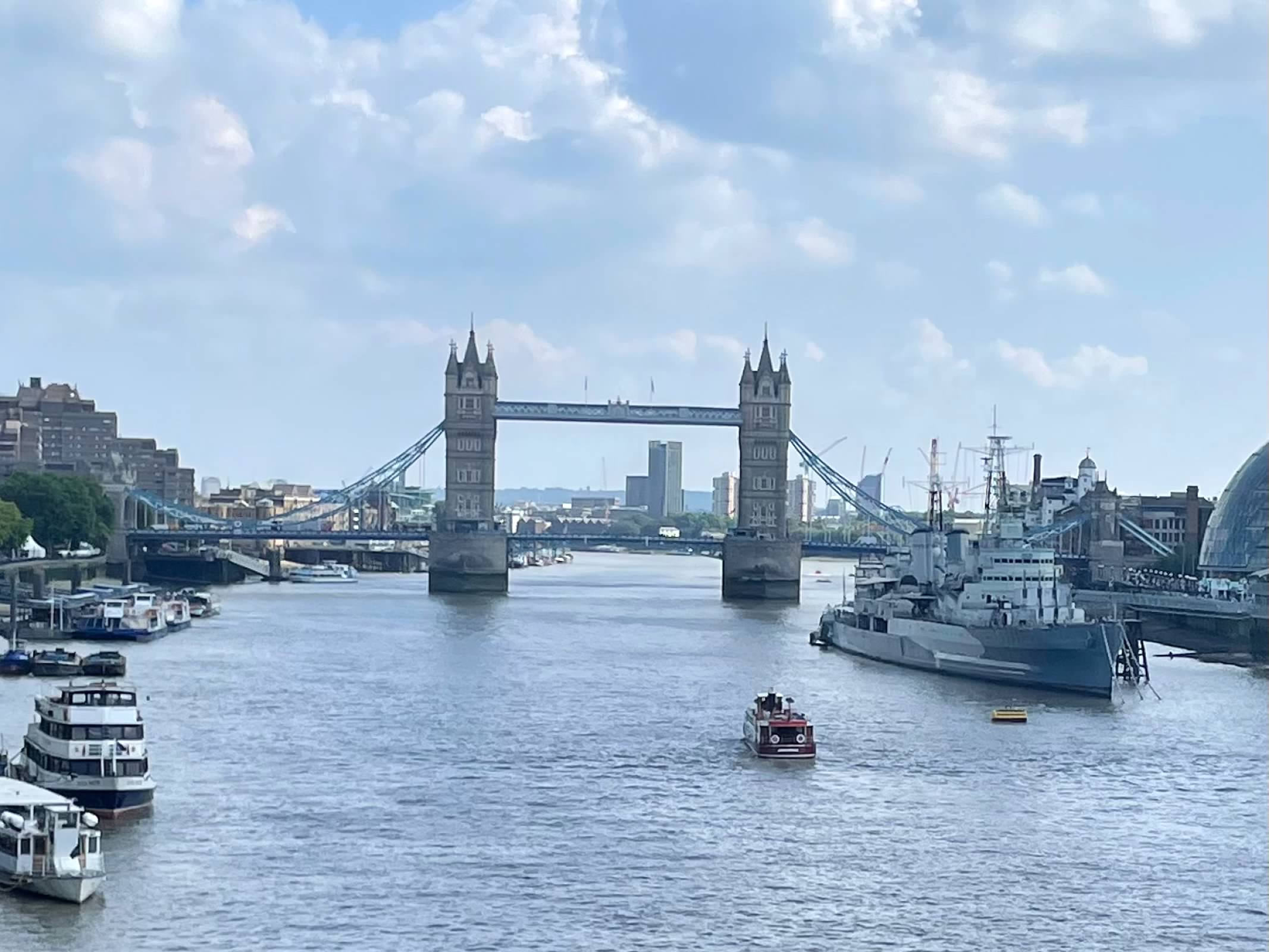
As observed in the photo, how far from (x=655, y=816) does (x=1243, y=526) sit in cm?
7335

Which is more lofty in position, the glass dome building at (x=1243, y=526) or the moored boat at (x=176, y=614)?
the glass dome building at (x=1243, y=526)

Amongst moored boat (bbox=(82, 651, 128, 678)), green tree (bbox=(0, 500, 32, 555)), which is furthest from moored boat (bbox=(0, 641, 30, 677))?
→ green tree (bbox=(0, 500, 32, 555))

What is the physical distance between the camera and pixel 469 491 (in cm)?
12438

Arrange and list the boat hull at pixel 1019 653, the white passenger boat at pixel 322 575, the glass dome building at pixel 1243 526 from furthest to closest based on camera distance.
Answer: the white passenger boat at pixel 322 575, the glass dome building at pixel 1243 526, the boat hull at pixel 1019 653

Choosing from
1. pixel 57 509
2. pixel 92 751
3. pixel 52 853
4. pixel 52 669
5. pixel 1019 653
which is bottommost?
pixel 52 853

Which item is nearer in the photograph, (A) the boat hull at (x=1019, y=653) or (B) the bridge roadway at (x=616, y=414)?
(A) the boat hull at (x=1019, y=653)

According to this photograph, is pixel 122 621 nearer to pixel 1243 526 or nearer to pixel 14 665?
pixel 14 665

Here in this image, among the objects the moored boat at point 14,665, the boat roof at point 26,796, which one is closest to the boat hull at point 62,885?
the boat roof at point 26,796

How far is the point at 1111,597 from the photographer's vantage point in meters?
93.0

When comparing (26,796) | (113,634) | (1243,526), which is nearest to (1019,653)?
(113,634)

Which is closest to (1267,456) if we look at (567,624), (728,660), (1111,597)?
(1111,597)

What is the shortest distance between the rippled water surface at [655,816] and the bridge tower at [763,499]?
4715 cm

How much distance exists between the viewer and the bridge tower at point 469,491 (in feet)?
387

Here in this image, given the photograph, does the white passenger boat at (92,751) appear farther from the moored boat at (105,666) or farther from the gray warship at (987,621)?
the gray warship at (987,621)
